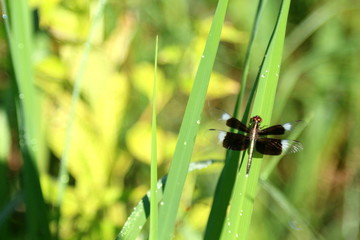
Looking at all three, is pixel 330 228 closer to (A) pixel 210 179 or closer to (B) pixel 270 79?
(A) pixel 210 179

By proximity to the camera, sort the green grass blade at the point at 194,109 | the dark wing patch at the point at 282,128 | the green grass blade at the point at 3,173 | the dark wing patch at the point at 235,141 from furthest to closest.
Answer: the green grass blade at the point at 3,173 → the dark wing patch at the point at 282,128 → the dark wing patch at the point at 235,141 → the green grass blade at the point at 194,109

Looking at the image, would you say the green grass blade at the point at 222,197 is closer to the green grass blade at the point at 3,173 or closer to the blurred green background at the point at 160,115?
the blurred green background at the point at 160,115

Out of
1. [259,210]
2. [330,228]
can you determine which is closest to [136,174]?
[259,210]

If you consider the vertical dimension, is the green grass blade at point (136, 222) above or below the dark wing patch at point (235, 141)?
below

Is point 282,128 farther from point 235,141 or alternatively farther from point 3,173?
point 3,173

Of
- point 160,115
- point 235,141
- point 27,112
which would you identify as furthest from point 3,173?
point 160,115

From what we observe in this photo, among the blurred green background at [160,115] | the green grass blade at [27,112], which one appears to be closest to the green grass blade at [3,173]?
the blurred green background at [160,115]
